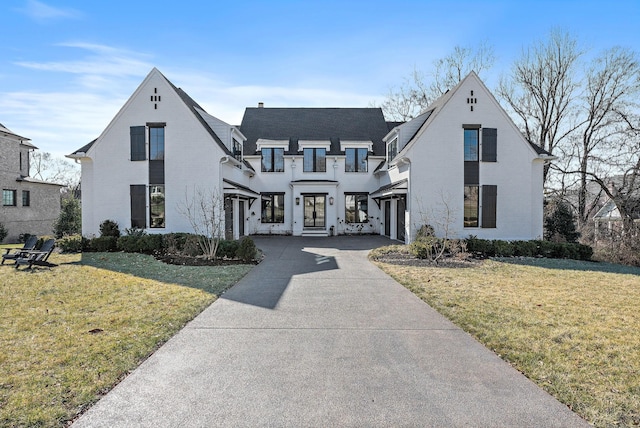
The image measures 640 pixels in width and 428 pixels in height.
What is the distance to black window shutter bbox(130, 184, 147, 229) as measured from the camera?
59.8 feet

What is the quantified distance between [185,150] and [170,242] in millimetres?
4999

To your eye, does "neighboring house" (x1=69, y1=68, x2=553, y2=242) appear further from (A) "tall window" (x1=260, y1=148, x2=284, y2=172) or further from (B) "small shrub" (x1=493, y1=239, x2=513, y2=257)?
(A) "tall window" (x1=260, y1=148, x2=284, y2=172)

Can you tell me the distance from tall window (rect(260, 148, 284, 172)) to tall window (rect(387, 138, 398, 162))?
24.0 feet

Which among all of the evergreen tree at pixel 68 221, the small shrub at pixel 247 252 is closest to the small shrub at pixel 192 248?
the small shrub at pixel 247 252

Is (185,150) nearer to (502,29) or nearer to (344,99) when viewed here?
(502,29)

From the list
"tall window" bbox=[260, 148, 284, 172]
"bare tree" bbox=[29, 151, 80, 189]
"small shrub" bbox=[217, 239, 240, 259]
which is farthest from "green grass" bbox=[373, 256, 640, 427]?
"bare tree" bbox=[29, 151, 80, 189]

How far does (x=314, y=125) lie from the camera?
27.7 m

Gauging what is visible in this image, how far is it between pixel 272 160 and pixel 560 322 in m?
21.3

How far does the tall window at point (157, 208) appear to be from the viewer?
59.7ft

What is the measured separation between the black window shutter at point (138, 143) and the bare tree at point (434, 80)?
78.1 ft

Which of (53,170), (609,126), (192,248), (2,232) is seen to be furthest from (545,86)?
(53,170)

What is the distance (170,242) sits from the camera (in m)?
15.5

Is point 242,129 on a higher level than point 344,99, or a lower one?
lower

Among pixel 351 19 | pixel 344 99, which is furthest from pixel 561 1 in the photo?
pixel 344 99
